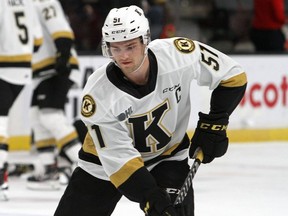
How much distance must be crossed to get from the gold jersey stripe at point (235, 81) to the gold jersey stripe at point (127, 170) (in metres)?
0.50

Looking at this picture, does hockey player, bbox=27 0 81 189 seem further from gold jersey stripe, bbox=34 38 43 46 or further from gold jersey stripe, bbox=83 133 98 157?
gold jersey stripe, bbox=83 133 98 157

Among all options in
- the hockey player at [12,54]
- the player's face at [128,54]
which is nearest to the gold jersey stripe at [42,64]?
the hockey player at [12,54]

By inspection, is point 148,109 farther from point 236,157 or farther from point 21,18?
point 236,157

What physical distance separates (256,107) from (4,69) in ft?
12.2

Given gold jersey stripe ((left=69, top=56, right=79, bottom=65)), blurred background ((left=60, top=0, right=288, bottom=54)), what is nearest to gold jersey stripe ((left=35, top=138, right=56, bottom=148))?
gold jersey stripe ((left=69, top=56, right=79, bottom=65))

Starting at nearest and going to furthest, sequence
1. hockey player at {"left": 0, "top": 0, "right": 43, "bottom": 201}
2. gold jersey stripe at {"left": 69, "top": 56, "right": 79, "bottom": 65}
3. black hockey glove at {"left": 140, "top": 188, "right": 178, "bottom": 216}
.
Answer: black hockey glove at {"left": 140, "top": 188, "right": 178, "bottom": 216} < hockey player at {"left": 0, "top": 0, "right": 43, "bottom": 201} < gold jersey stripe at {"left": 69, "top": 56, "right": 79, "bottom": 65}

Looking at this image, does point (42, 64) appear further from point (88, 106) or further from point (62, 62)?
point (88, 106)

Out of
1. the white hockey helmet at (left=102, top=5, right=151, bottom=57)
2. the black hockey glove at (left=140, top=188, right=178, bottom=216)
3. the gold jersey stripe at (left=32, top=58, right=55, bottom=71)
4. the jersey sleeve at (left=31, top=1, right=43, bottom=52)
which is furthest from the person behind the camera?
the gold jersey stripe at (left=32, top=58, right=55, bottom=71)

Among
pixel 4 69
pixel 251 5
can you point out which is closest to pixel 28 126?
pixel 4 69

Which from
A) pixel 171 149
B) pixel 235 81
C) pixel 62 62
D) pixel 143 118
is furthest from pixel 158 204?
pixel 62 62

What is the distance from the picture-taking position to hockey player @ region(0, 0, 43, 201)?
20.2 ft

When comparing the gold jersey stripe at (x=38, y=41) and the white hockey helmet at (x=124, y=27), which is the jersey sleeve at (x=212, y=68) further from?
the gold jersey stripe at (x=38, y=41)

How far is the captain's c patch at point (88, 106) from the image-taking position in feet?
12.6

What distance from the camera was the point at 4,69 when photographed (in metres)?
6.25
